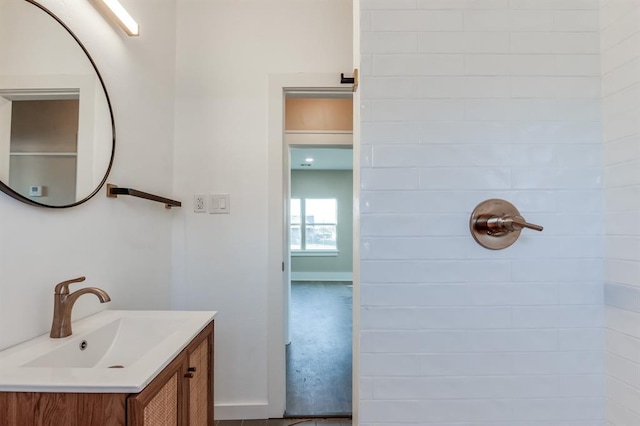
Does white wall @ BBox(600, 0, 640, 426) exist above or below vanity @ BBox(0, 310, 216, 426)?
above

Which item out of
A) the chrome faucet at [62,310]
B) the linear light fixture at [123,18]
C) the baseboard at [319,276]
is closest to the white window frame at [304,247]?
the baseboard at [319,276]

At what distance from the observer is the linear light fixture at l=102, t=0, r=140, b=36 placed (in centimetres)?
120

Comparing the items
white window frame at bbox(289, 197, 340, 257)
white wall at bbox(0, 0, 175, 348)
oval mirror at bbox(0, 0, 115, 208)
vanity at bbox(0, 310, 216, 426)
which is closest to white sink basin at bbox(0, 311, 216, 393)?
vanity at bbox(0, 310, 216, 426)

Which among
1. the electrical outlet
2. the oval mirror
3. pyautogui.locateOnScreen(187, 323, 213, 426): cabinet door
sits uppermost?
the oval mirror

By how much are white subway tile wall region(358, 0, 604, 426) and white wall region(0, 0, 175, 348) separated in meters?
0.99

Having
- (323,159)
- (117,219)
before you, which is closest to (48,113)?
(117,219)

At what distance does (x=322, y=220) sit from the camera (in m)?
6.75

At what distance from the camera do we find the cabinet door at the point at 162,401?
0.66m

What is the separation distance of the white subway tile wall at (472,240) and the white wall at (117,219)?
3.26 ft

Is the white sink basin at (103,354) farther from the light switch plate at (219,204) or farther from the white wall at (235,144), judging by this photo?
the light switch plate at (219,204)

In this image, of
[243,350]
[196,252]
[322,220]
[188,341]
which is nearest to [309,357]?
[243,350]

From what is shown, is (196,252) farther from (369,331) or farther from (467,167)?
(467,167)

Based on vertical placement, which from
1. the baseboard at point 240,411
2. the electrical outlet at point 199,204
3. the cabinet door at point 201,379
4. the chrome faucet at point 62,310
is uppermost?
the electrical outlet at point 199,204

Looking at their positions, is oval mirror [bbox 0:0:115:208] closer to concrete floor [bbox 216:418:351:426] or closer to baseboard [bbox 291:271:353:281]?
concrete floor [bbox 216:418:351:426]
